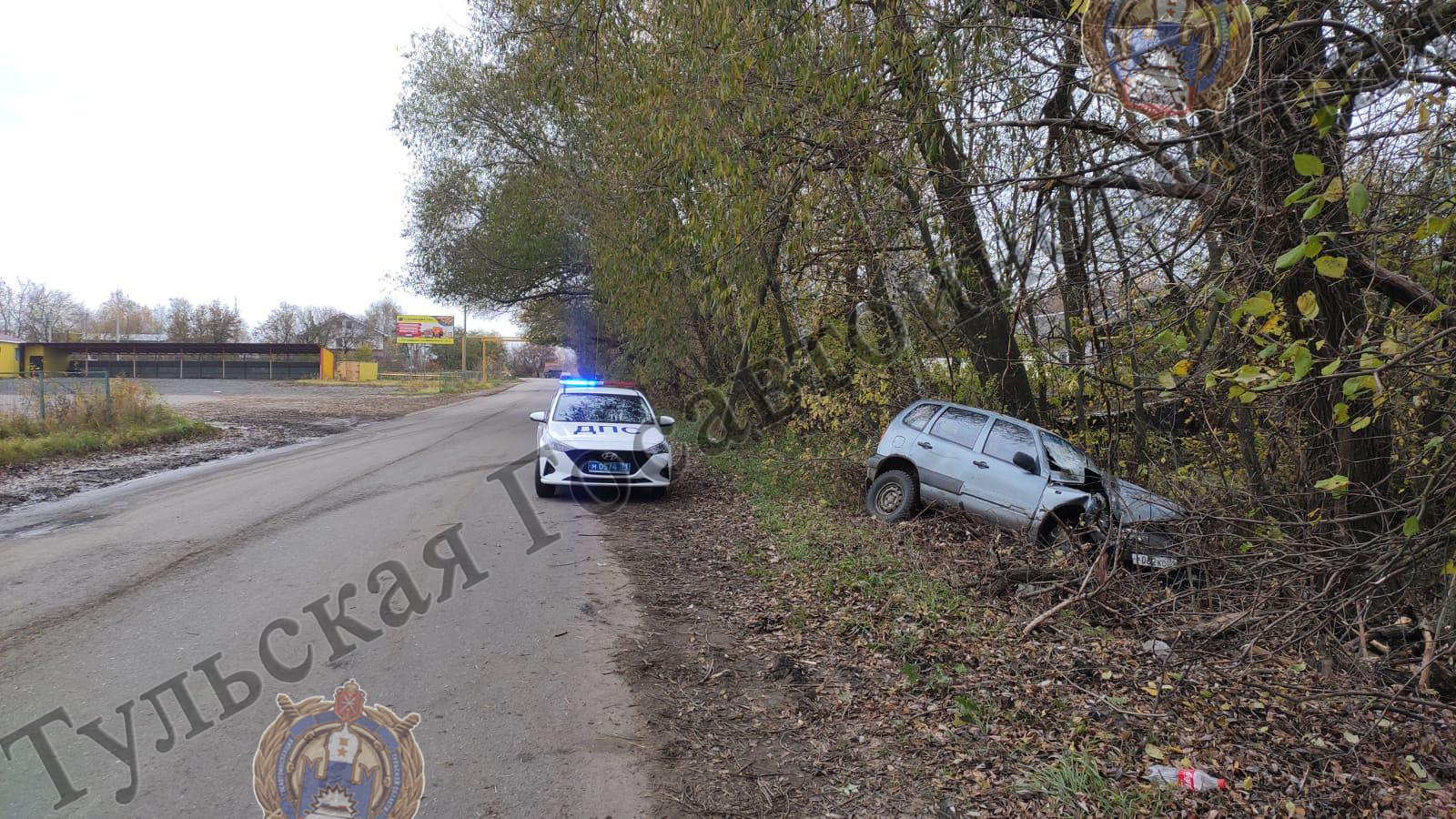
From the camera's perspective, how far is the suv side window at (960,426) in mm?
8844

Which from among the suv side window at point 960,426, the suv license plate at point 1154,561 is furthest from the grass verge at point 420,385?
the suv license plate at point 1154,561

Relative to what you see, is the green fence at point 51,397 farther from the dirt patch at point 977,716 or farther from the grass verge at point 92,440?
the dirt patch at point 977,716

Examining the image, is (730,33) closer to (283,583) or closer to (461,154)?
(283,583)

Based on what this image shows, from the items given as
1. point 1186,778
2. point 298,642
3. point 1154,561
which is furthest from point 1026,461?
point 298,642

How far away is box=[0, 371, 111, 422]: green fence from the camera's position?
15.0 m

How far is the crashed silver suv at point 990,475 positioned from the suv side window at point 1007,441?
0.03 feet

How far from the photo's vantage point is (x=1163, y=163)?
16.9ft

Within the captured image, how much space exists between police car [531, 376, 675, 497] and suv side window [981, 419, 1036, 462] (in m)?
4.46

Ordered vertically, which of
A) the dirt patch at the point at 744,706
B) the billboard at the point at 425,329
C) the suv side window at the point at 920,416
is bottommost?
the dirt patch at the point at 744,706

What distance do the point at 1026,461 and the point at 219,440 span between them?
18.2m

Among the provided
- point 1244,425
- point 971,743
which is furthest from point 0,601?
point 1244,425

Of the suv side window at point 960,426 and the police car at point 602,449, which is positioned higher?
the suv side window at point 960,426

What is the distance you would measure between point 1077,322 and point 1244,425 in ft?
7.09

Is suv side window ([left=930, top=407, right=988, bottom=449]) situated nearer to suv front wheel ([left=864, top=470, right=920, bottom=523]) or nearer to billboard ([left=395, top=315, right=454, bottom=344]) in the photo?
suv front wheel ([left=864, top=470, right=920, bottom=523])
